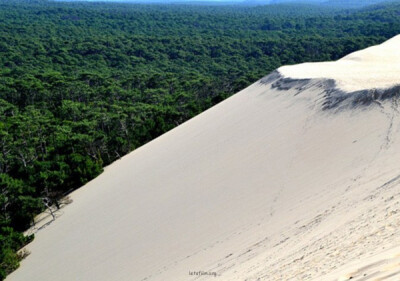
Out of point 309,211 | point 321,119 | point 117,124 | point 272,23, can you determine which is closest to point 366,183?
point 309,211

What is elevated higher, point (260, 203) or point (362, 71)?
point (362, 71)

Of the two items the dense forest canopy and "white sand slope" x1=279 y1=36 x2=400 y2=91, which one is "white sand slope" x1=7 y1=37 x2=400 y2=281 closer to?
"white sand slope" x1=279 y1=36 x2=400 y2=91

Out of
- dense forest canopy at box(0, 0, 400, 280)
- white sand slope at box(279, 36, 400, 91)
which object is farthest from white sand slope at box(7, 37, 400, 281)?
dense forest canopy at box(0, 0, 400, 280)

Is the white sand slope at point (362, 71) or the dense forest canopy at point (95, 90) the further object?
the dense forest canopy at point (95, 90)

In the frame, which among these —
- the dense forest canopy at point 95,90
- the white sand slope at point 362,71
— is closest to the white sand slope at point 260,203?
the white sand slope at point 362,71

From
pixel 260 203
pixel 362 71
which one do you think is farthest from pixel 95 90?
pixel 260 203

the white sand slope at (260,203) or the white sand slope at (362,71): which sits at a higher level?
the white sand slope at (362,71)

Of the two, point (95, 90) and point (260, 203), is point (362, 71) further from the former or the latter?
point (95, 90)

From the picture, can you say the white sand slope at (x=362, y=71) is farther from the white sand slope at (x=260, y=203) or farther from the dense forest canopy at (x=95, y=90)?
the dense forest canopy at (x=95, y=90)
